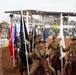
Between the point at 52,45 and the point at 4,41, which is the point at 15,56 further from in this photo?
the point at 4,41

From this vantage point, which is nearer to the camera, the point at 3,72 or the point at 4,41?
the point at 3,72

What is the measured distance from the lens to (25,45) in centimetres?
1455

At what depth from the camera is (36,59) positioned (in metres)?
12.5

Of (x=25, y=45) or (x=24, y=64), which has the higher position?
(x=25, y=45)

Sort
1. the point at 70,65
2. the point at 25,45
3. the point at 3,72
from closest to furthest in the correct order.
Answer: the point at 70,65 → the point at 25,45 → the point at 3,72

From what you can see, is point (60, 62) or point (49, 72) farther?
point (60, 62)

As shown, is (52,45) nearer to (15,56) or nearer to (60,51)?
(60,51)

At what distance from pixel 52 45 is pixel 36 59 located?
15.4ft

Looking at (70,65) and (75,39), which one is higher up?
(75,39)

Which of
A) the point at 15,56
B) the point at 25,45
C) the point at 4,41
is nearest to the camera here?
the point at 25,45

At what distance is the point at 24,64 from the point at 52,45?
2.44 meters

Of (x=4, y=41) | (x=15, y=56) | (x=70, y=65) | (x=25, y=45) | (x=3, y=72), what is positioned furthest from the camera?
(x=4, y=41)

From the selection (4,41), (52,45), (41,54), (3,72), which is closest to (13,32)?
(3,72)

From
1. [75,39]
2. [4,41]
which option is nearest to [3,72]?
[75,39]
